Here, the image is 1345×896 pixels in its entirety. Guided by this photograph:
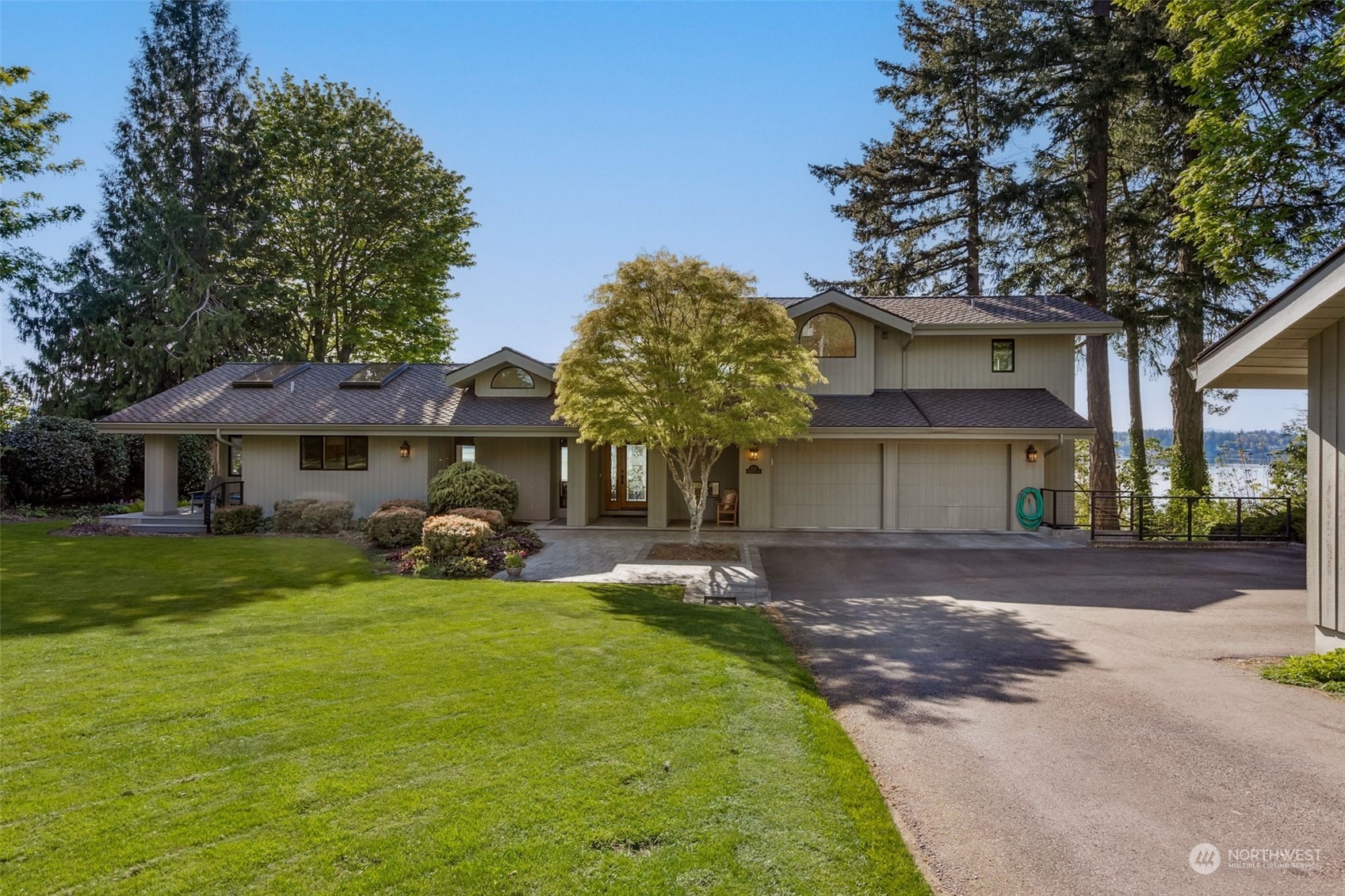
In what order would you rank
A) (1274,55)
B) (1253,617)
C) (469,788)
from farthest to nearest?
(1274,55) → (1253,617) → (469,788)

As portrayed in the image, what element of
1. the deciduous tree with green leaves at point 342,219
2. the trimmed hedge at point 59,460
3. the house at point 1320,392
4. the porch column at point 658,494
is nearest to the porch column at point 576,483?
the porch column at point 658,494

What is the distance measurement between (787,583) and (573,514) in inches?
295

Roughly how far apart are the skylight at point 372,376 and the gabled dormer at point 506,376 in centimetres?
286

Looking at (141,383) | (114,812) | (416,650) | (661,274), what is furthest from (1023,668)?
(141,383)

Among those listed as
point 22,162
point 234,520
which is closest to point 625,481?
point 234,520

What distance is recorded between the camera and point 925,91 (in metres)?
22.7

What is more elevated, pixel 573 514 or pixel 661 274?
pixel 661 274

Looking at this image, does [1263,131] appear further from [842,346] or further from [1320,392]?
[1320,392]

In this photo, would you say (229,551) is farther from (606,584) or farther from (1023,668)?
(1023,668)

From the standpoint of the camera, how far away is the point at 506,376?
17875 millimetres

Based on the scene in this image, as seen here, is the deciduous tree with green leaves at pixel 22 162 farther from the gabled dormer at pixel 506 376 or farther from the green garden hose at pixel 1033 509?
the green garden hose at pixel 1033 509

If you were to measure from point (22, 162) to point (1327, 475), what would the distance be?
2828 centimetres

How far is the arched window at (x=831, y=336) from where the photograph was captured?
57.6 feet

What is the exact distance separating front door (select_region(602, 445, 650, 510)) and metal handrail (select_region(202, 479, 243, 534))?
388 inches
